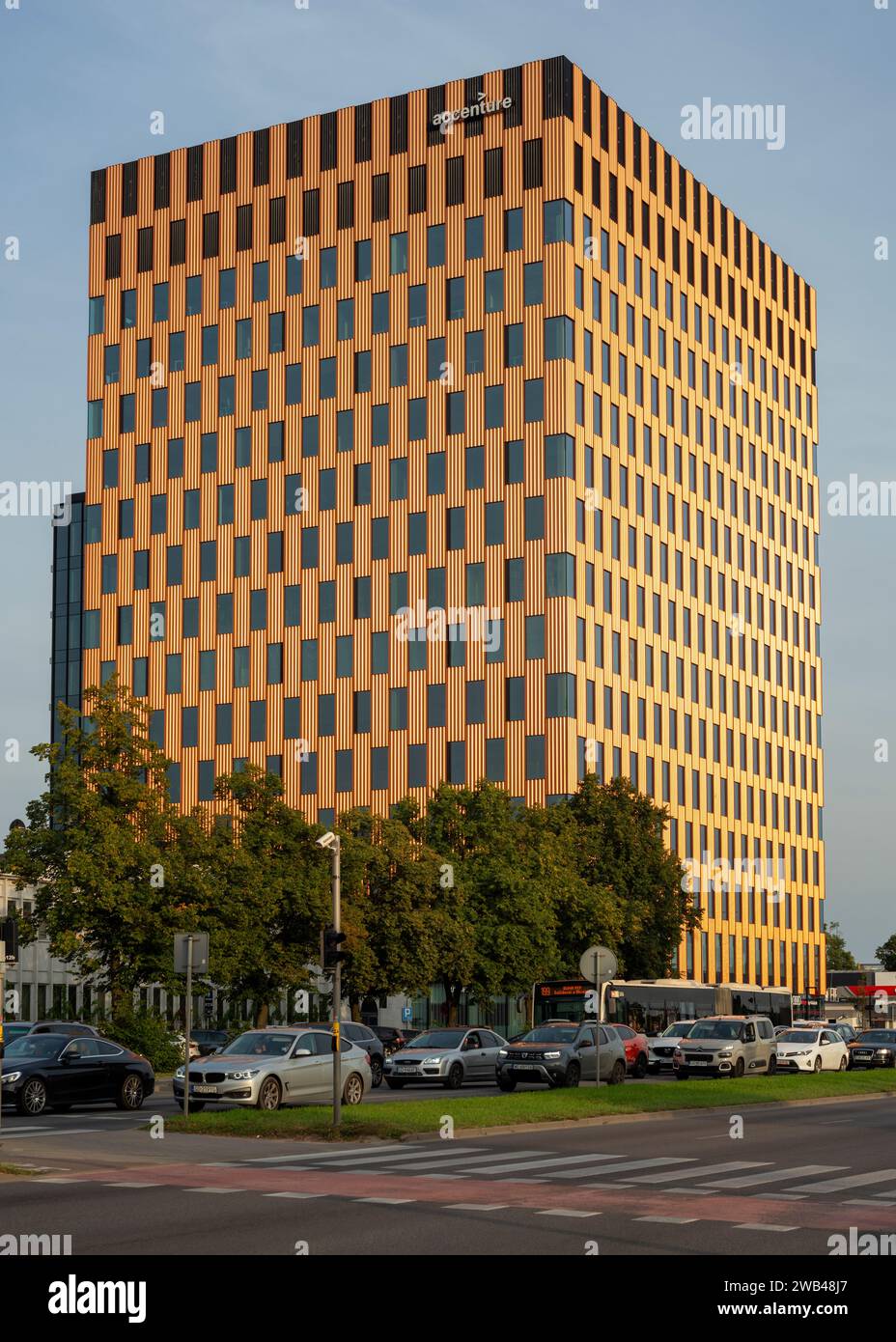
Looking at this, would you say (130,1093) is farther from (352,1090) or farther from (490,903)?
(490,903)

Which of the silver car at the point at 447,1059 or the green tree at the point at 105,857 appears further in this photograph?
the green tree at the point at 105,857

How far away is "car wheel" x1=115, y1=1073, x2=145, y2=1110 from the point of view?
3312 cm

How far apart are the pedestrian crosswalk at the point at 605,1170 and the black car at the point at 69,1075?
939cm

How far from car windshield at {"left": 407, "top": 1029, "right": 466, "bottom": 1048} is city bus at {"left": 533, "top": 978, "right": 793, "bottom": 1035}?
1136 centimetres

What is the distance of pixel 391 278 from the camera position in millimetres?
93500

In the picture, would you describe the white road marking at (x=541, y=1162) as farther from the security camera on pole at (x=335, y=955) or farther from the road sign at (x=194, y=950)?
the road sign at (x=194, y=950)

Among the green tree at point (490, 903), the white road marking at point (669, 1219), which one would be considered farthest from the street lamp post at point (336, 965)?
the green tree at point (490, 903)

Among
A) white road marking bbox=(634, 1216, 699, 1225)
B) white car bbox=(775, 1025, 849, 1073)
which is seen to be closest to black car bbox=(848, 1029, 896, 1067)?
white car bbox=(775, 1025, 849, 1073)

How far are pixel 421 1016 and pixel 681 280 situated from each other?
43887 mm

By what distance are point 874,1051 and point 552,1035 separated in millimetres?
23840

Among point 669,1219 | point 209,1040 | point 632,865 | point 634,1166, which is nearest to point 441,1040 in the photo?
point 209,1040

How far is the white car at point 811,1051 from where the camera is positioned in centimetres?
5384

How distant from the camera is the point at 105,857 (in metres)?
44.5
